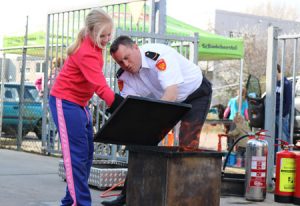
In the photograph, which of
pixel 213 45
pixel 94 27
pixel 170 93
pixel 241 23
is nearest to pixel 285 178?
Result: pixel 170 93

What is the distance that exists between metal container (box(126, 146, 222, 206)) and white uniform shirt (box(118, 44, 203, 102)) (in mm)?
675

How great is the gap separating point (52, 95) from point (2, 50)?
9629 millimetres

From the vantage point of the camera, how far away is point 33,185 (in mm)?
7824

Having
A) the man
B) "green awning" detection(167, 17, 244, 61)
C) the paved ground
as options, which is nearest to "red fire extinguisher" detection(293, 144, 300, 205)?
the paved ground

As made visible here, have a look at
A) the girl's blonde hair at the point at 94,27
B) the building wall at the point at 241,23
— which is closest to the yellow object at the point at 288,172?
the girl's blonde hair at the point at 94,27

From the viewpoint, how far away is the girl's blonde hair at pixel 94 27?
5.36 meters

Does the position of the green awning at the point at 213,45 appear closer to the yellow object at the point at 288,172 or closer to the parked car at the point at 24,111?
the parked car at the point at 24,111

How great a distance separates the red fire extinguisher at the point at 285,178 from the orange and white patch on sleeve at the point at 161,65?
8.27 feet

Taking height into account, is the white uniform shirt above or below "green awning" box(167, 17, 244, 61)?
below

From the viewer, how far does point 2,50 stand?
14750 millimetres

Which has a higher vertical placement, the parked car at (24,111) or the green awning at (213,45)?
the green awning at (213,45)

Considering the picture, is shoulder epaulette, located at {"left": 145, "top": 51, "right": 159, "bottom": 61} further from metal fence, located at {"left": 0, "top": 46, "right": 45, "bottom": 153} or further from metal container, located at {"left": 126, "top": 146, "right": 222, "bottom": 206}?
metal fence, located at {"left": 0, "top": 46, "right": 45, "bottom": 153}

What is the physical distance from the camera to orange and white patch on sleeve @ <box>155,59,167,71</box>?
5.61 m

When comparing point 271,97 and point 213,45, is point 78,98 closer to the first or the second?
point 271,97
